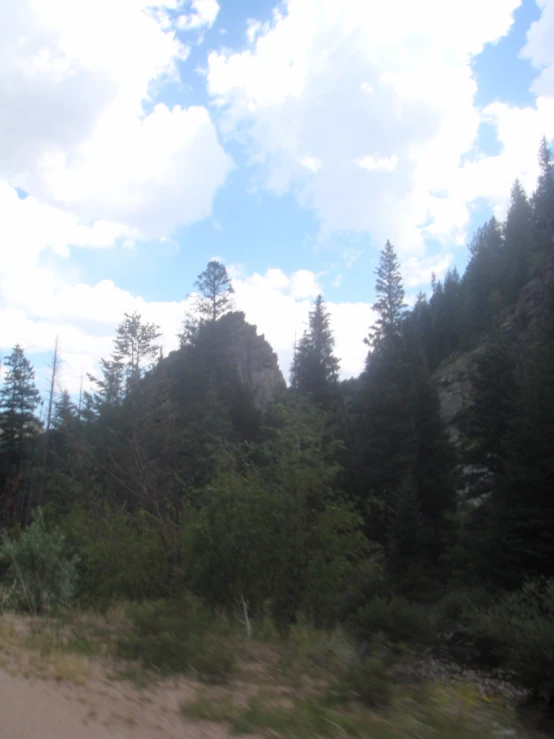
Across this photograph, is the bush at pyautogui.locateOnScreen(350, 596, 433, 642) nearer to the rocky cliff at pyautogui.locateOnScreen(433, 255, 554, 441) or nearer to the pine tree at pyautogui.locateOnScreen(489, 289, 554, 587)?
the pine tree at pyautogui.locateOnScreen(489, 289, 554, 587)

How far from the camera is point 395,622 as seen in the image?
18.1 meters

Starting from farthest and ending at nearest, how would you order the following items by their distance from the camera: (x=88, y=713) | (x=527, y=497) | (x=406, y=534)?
(x=406, y=534) → (x=527, y=497) → (x=88, y=713)

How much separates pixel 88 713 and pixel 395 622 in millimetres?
14730

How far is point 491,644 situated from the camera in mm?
16594

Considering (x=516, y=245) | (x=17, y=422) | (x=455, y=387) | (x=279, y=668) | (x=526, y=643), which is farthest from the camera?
(x=516, y=245)

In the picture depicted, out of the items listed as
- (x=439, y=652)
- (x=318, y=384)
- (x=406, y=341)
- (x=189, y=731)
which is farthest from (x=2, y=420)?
(x=189, y=731)

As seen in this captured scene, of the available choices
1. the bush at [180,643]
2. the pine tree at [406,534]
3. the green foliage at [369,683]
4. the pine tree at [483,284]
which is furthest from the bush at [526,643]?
the pine tree at [483,284]

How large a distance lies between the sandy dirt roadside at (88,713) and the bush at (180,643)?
2.30 ft

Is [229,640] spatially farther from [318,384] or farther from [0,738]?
[318,384]

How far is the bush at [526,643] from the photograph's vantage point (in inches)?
445

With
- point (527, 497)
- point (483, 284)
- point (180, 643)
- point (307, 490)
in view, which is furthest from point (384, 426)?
point (483, 284)

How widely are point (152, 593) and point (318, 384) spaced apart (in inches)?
1169

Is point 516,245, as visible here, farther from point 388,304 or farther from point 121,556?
point 121,556

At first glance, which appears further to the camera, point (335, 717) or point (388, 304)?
point (388, 304)
